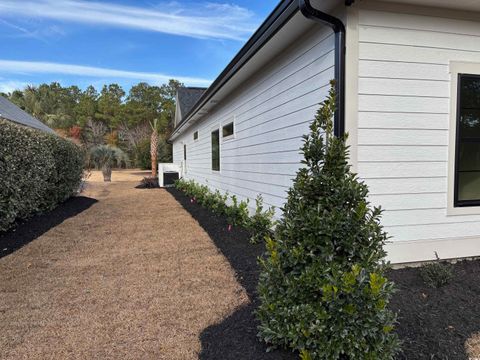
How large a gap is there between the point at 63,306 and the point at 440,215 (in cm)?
408

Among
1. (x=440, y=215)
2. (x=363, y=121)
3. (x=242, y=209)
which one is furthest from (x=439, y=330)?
(x=242, y=209)

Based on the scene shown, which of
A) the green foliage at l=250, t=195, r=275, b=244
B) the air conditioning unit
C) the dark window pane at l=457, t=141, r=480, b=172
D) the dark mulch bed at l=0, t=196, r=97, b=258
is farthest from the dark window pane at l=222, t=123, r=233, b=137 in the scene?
the air conditioning unit

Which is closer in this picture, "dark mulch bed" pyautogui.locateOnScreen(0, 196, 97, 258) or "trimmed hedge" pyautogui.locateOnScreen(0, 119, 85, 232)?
"dark mulch bed" pyautogui.locateOnScreen(0, 196, 97, 258)

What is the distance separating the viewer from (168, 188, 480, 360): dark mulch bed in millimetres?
2301

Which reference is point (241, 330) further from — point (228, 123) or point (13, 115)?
point (13, 115)

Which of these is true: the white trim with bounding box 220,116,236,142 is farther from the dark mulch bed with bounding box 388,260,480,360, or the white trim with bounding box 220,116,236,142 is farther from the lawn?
the dark mulch bed with bounding box 388,260,480,360

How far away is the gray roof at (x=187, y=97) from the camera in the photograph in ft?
64.8

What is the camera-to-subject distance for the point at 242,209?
6.25 meters

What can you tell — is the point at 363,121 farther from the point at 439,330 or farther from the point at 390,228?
the point at 439,330

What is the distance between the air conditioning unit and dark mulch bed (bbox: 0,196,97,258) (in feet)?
27.1

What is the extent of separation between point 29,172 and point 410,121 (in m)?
6.55

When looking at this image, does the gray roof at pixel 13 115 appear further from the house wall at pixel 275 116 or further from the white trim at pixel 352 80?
the white trim at pixel 352 80

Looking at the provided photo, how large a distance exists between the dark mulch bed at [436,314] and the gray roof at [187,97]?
1758 cm

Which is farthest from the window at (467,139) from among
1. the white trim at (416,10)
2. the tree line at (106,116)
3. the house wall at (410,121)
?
the tree line at (106,116)
